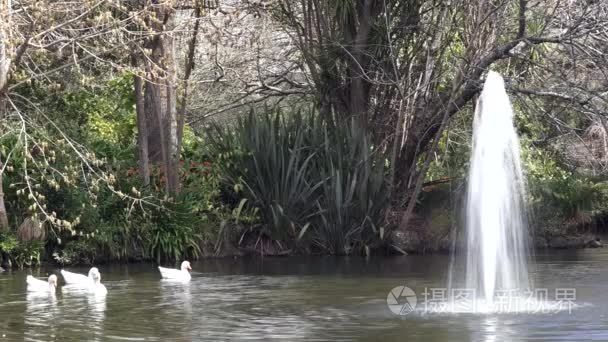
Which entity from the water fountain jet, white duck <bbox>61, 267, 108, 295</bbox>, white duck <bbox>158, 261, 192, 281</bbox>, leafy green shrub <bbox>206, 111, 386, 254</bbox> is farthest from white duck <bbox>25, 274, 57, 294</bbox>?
leafy green shrub <bbox>206, 111, 386, 254</bbox>

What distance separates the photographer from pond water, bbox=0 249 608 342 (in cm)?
1252

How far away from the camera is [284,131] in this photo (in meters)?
24.3

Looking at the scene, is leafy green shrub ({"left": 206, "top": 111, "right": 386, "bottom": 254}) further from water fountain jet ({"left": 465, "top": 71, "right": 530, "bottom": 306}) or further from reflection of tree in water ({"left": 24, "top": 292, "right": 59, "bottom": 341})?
water fountain jet ({"left": 465, "top": 71, "right": 530, "bottom": 306})

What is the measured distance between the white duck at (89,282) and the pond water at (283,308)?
0.23m

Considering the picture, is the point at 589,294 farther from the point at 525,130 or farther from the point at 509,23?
the point at 525,130

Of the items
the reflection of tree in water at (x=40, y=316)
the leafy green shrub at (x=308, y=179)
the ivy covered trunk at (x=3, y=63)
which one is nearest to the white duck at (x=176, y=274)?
the reflection of tree in water at (x=40, y=316)

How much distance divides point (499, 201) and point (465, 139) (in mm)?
12138

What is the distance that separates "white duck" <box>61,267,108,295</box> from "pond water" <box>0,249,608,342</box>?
225mm

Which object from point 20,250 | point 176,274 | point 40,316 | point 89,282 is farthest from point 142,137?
point 40,316

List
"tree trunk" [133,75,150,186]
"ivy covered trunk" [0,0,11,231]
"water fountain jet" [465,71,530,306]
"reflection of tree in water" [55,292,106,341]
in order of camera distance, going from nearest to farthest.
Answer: "reflection of tree in water" [55,292,106,341]
"water fountain jet" [465,71,530,306]
"ivy covered trunk" [0,0,11,231]
"tree trunk" [133,75,150,186]

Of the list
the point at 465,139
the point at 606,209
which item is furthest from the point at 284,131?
the point at 606,209

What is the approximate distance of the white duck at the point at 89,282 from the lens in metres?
16.6

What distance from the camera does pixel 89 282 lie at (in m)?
17.0

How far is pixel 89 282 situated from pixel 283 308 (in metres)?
3.50
